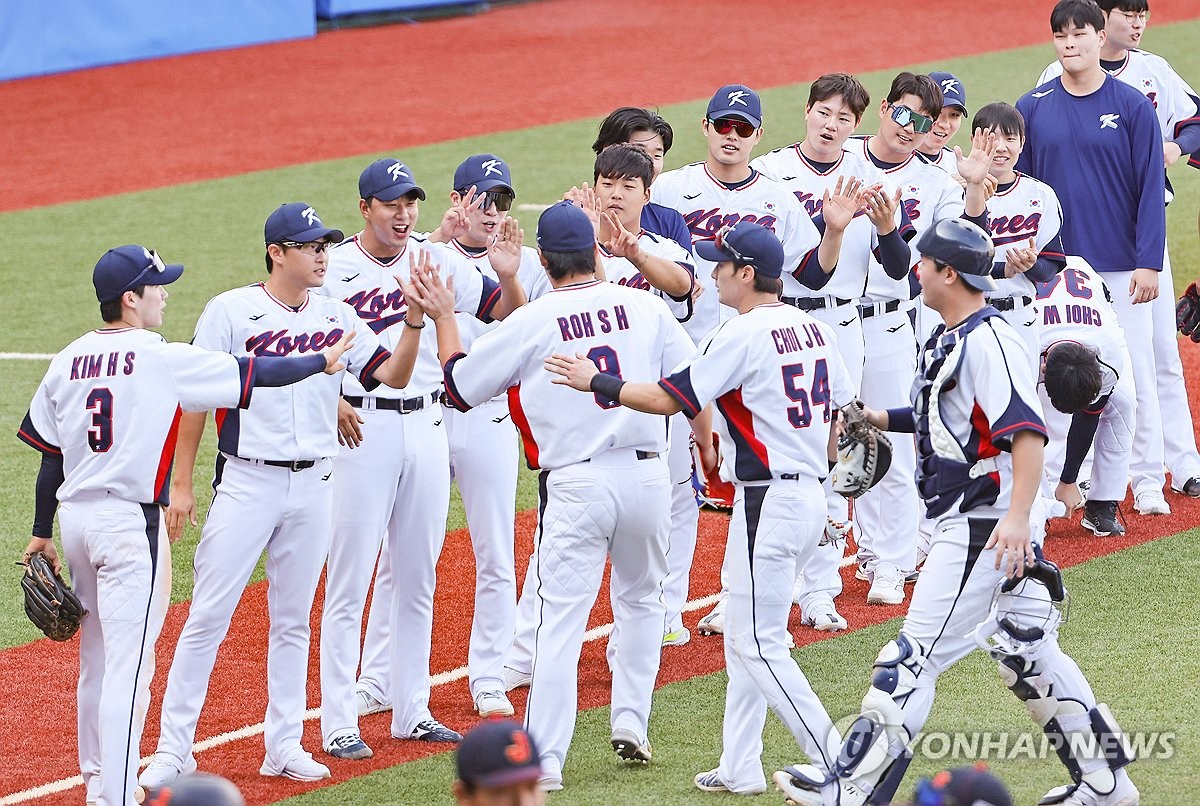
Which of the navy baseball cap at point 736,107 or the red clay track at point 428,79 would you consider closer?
the navy baseball cap at point 736,107

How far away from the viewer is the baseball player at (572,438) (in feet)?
17.6

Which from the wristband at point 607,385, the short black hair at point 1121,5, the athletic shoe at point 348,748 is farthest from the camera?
the short black hair at point 1121,5

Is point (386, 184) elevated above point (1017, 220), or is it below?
above

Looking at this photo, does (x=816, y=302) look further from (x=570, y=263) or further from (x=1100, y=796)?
(x=1100, y=796)

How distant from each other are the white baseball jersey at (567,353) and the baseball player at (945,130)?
8.77 feet

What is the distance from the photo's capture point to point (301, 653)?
5711 millimetres

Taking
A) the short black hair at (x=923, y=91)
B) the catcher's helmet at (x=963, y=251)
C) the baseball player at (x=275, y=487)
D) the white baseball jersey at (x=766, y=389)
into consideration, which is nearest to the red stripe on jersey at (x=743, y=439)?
the white baseball jersey at (x=766, y=389)

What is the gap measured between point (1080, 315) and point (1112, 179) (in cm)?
84

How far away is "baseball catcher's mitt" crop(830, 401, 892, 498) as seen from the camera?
5367 millimetres

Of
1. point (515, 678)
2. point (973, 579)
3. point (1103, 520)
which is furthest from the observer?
point (1103, 520)

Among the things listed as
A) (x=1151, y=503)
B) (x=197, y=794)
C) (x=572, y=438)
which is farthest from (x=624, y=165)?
(x=197, y=794)

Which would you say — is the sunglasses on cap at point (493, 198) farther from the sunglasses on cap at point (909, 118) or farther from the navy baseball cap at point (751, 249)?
the sunglasses on cap at point (909, 118)

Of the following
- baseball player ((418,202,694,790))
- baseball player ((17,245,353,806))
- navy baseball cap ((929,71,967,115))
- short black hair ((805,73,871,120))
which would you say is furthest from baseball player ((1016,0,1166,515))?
baseball player ((17,245,353,806))

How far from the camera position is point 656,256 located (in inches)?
250
